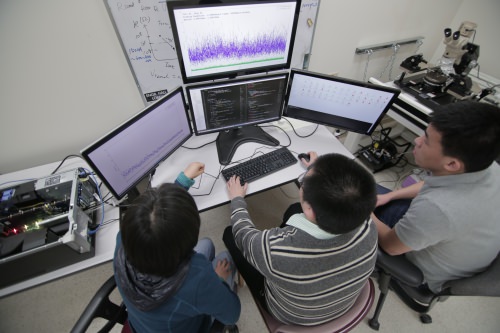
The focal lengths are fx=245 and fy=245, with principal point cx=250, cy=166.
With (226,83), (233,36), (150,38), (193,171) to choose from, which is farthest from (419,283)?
(150,38)

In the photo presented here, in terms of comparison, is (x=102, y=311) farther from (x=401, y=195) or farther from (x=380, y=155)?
(x=380, y=155)

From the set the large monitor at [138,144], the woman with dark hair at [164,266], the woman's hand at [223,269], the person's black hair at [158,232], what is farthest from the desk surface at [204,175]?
the person's black hair at [158,232]

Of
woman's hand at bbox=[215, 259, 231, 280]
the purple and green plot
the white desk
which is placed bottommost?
woman's hand at bbox=[215, 259, 231, 280]

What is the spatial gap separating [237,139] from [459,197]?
1.11 m

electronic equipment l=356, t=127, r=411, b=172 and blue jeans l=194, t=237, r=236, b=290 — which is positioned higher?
blue jeans l=194, t=237, r=236, b=290

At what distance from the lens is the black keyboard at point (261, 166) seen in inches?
53.4

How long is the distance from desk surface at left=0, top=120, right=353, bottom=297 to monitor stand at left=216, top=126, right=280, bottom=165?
1.3 inches

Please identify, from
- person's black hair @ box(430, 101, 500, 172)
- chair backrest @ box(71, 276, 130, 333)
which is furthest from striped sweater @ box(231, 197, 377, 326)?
chair backrest @ box(71, 276, 130, 333)

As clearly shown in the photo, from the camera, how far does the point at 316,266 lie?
76cm

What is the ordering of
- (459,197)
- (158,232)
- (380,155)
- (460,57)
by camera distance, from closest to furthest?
(158,232) < (459,197) < (460,57) < (380,155)

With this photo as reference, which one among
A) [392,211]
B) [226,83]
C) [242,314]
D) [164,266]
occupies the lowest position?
[242,314]

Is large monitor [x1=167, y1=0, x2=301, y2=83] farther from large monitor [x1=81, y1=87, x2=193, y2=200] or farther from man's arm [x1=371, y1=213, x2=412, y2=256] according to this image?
man's arm [x1=371, y1=213, x2=412, y2=256]

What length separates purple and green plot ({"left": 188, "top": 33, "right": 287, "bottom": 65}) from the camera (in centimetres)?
134

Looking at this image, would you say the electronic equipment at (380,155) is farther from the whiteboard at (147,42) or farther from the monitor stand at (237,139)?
the whiteboard at (147,42)
